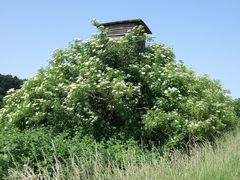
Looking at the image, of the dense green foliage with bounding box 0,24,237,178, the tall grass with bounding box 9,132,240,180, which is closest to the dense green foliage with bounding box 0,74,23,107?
the dense green foliage with bounding box 0,24,237,178

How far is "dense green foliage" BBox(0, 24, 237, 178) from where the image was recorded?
1039cm

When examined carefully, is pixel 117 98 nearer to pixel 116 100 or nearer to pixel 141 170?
pixel 116 100

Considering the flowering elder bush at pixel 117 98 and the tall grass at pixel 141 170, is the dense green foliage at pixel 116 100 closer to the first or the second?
the flowering elder bush at pixel 117 98

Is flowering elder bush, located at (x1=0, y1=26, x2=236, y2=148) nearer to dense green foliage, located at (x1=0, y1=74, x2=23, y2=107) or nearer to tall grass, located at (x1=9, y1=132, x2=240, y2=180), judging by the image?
tall grass, located at (x1=9, y1=132, x2=240, y2=180)

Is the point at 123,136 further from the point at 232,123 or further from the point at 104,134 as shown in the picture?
the point at 232,123

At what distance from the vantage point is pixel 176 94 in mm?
11070

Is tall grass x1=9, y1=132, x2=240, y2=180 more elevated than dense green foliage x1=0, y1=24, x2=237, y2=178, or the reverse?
dense green foliage x1=0, y1=24, x2=237, y2=178

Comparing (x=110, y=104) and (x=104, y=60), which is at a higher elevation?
(x=104, y=60)

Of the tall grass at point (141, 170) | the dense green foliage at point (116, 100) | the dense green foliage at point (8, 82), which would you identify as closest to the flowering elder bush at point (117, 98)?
the dense green foliage at point (116, 100)

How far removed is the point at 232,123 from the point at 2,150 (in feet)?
24.4

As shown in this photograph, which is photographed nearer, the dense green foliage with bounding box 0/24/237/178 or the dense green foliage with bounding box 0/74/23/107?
the dense green foliage with bounding box 0/24/237/178

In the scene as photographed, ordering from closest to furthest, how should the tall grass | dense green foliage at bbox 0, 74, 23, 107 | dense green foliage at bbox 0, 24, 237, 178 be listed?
the tall grass, dense green foliage at bbox 0, 24, 237, 178, dense green foliage at bbox 0, 74, 23, 107

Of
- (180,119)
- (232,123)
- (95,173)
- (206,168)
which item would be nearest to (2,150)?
(95,173)

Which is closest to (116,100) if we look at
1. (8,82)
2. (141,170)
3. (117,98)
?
(117,98)
